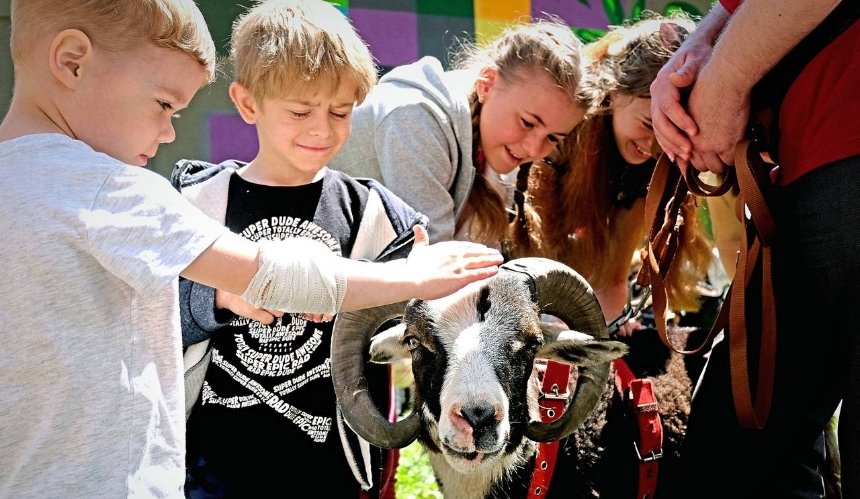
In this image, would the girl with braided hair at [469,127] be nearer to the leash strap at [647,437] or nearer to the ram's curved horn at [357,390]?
the ram's curved horn at [357,390]

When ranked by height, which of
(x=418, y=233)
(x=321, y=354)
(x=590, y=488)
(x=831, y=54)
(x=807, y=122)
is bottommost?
(x=590, y=488)

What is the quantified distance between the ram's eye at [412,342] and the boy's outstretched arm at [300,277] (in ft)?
2.32

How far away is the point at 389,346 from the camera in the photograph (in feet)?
8.93

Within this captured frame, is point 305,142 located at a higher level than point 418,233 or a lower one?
higher

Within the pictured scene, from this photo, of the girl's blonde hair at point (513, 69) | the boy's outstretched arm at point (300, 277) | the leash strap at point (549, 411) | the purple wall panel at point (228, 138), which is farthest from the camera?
the purple wall panel at point (228, 138)

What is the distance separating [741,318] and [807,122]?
1.83 feet

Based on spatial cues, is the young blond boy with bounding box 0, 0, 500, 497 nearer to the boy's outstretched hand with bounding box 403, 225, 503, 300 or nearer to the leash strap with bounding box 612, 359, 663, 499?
the boy's outstretched hand with bounding box 403, 225, 503, 300

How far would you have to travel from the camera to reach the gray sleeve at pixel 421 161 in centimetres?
315

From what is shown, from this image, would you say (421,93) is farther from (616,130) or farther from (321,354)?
(321,354)

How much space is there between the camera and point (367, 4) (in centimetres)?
604

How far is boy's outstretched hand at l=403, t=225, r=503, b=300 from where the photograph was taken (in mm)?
1996

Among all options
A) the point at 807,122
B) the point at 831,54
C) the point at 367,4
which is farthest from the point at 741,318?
the point at 367,4

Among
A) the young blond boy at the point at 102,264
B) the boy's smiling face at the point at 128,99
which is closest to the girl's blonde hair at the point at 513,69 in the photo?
the young blond boy at the point at 102,264

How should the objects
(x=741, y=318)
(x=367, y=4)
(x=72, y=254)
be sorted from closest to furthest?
(x=72, y=254), (x=741, y=318), (x=367, y=4)
